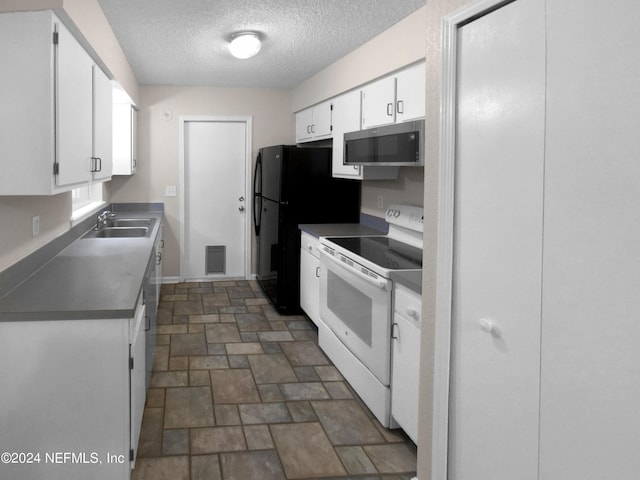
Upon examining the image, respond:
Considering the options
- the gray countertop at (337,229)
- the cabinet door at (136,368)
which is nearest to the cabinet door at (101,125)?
the cabinet door at (136,368)

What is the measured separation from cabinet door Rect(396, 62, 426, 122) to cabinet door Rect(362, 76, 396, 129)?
0.08 meters

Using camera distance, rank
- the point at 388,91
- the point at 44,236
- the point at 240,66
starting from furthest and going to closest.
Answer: the point at 240,66, the point at 388,91, the point at 44,236

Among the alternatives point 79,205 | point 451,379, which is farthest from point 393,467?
point 79,205

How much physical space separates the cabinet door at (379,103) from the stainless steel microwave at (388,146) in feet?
0.45

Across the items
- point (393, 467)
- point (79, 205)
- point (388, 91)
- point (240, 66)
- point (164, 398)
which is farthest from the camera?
point (240, 66)

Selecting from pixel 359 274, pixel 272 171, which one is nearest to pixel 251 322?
pixel 272 171

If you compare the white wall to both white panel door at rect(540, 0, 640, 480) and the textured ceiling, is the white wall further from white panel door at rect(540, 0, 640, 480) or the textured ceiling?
white panel door at rect(540, 0, 640, 480)

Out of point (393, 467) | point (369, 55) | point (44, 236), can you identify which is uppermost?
point (369, 55)

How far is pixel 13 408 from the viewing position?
7.39ft

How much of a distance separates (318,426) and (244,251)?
4133mm

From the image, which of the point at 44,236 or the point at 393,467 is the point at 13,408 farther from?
the point at 393,467

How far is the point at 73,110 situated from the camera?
2674 millimetres

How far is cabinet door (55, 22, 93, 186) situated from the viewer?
7.92ft

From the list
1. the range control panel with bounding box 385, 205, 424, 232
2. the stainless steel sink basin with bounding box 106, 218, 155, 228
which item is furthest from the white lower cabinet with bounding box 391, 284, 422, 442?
the stainless steel sink basin with bounding box 106, 218, 155, 228
